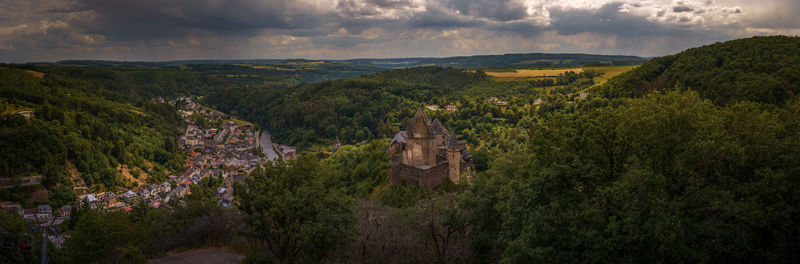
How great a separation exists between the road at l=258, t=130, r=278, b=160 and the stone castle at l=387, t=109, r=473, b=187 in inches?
3022

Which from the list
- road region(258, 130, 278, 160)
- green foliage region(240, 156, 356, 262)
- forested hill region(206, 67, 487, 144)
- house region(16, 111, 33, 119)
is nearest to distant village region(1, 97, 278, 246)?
road region(258, 130, 278, 160)

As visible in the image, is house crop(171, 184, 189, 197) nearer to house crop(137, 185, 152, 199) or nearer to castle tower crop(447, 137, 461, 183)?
house crop(137, 185, 152, 199)

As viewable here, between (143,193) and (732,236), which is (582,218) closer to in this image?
(732,236)

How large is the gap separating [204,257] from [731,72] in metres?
69.7

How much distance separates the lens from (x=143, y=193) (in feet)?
227

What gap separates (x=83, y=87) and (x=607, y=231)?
15006 centimetres

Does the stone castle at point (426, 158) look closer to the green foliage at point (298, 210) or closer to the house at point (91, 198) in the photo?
the green foliage at point (298, 210)

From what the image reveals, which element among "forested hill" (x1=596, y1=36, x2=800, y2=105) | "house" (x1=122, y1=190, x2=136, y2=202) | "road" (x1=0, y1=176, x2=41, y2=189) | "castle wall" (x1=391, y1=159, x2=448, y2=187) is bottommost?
"house" (x1=122, y1=190, x2=136, y2=202)

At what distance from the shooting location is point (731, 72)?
5741 centimetres

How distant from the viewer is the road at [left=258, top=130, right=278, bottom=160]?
113050 mm

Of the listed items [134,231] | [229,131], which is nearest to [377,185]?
[134,231]

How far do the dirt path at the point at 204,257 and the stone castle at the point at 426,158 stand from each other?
15.9m

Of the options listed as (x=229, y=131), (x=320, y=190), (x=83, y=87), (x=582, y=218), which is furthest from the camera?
(x=229, y=131)

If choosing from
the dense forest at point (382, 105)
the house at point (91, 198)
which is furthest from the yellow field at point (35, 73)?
the house at point (91, 198)
